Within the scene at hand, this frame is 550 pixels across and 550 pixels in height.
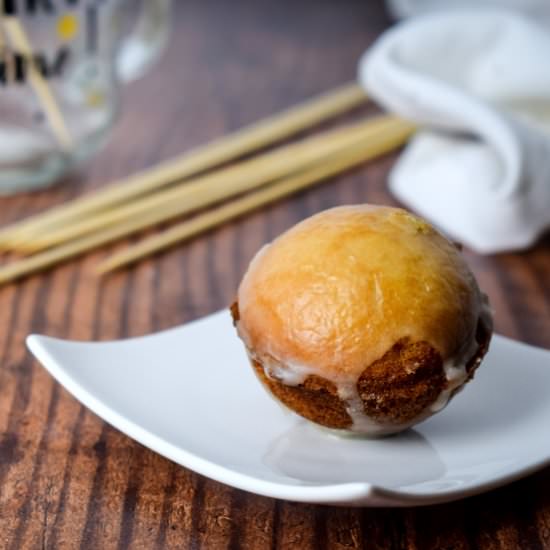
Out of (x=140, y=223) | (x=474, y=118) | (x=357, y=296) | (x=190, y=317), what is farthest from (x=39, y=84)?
(x=357, y=296)

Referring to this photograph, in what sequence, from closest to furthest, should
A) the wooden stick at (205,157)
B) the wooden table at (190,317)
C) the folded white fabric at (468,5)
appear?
the wooden table at (190,317)
the wooden stick at (205,157)
the folded white fabric at (468,5)

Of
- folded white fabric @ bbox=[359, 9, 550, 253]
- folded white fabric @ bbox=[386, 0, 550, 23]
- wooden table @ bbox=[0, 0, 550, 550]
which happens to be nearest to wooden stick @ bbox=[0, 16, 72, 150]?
wooden table @ bbox=[0, 0, 550, 550]

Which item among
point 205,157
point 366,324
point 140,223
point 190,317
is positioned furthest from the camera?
point 205,157

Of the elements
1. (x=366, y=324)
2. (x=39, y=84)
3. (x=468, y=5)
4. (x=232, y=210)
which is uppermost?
(x=366, y=324)

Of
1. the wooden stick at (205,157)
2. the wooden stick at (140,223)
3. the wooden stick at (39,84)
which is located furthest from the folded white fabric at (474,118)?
the wooden stick at (39,84)

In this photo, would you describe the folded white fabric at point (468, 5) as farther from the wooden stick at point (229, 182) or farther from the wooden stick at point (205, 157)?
the wooden stick at point (229, 182)

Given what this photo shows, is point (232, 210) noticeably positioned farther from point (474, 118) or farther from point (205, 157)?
point (474, 118)
